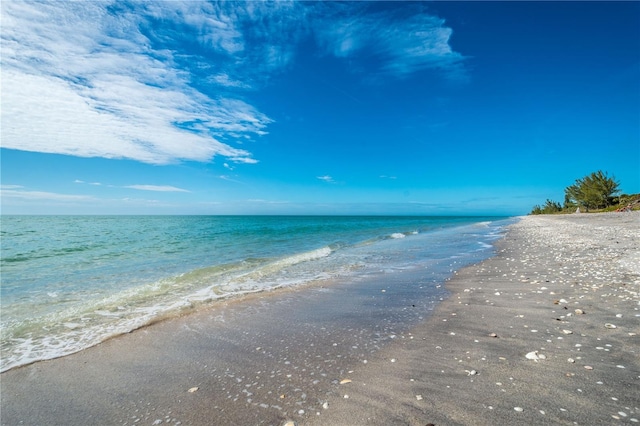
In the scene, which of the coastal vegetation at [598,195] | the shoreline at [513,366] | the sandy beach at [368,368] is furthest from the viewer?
the coastal vegetation at [598,195]

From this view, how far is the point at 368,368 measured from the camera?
536cm

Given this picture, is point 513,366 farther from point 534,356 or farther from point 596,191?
point 596,191

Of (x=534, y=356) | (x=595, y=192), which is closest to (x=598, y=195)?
(x=595, y=192)

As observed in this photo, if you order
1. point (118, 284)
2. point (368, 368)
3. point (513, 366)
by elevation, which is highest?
point (513, 366)

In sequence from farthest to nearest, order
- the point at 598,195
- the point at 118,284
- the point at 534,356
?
1. the point at 598,195
2. the point at 118,284
3. the point at 534,356

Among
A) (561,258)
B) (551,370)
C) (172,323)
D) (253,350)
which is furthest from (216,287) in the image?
(561,258)

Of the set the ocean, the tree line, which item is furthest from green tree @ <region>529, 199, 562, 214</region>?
the ocean

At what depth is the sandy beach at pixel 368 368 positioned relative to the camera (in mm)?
4125

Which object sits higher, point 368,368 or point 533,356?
point 533,356

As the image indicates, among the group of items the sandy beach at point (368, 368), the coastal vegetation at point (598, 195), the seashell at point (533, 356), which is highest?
the coastal vegetation at point (598, 195)

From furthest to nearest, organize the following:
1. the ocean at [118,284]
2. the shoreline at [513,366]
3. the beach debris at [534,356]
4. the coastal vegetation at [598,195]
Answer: the coastal vegetation at [598,195] → the ocean at [118,284] → the beach debris at [534,356] → the shoreline at [513,366]

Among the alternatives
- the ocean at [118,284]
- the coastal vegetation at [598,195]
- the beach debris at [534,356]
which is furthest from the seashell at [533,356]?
the coastal vegetation at [598,195]

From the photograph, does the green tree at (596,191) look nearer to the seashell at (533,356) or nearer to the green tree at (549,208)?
the green tree at (549,208)

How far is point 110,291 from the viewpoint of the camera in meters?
13.1
